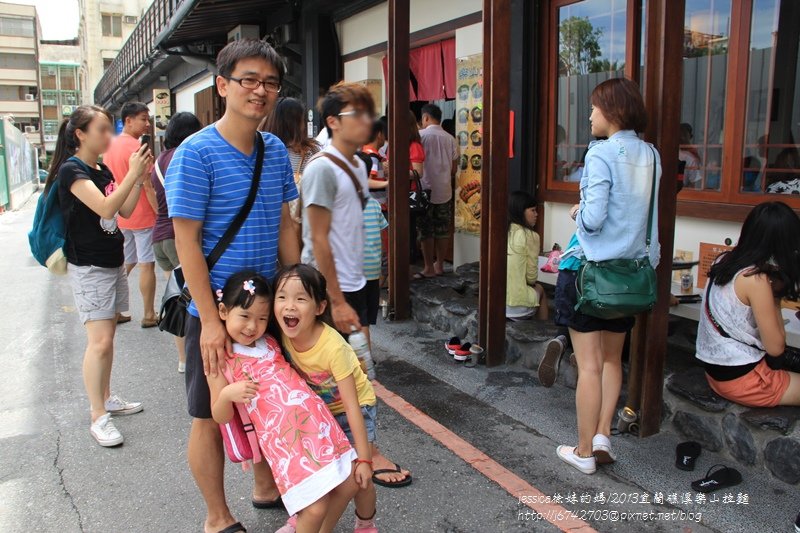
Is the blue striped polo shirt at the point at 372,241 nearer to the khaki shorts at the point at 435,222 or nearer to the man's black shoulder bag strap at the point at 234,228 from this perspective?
the man's black shoulder bag strap at the point at 234,228

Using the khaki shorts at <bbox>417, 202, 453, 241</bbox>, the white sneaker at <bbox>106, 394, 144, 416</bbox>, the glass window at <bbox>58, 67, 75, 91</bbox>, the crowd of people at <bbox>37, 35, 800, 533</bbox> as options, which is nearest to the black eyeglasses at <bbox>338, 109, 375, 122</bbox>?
the crowd of people at <bbox>37, 35, 800, 533</bbox>

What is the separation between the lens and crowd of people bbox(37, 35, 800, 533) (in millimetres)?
2391

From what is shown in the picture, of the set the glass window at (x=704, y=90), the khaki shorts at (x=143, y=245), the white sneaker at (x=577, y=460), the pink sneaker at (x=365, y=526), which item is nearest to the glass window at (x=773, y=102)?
the glass window at (x=704, y=90)

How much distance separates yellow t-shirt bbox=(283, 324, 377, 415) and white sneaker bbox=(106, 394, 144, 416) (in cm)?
226

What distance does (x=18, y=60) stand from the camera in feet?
230

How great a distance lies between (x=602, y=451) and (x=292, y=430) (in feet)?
6.03

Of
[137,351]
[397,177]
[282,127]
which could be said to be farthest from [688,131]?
[137,351]

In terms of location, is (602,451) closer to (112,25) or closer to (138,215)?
(138,215)

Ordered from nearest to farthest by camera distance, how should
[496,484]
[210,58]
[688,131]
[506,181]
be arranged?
[496,484]
[506,181]
[688,131]
[210,58]

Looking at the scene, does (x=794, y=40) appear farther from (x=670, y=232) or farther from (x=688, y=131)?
(x=670, y=232)

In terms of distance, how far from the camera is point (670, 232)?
358 cm

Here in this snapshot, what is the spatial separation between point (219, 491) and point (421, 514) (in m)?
0.93

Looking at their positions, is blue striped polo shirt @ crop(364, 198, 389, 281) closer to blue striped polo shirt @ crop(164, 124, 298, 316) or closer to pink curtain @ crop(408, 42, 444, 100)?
blue striped polo shirt @ crop(164, 124, 298, 316)

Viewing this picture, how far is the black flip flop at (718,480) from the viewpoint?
10.5 feet
